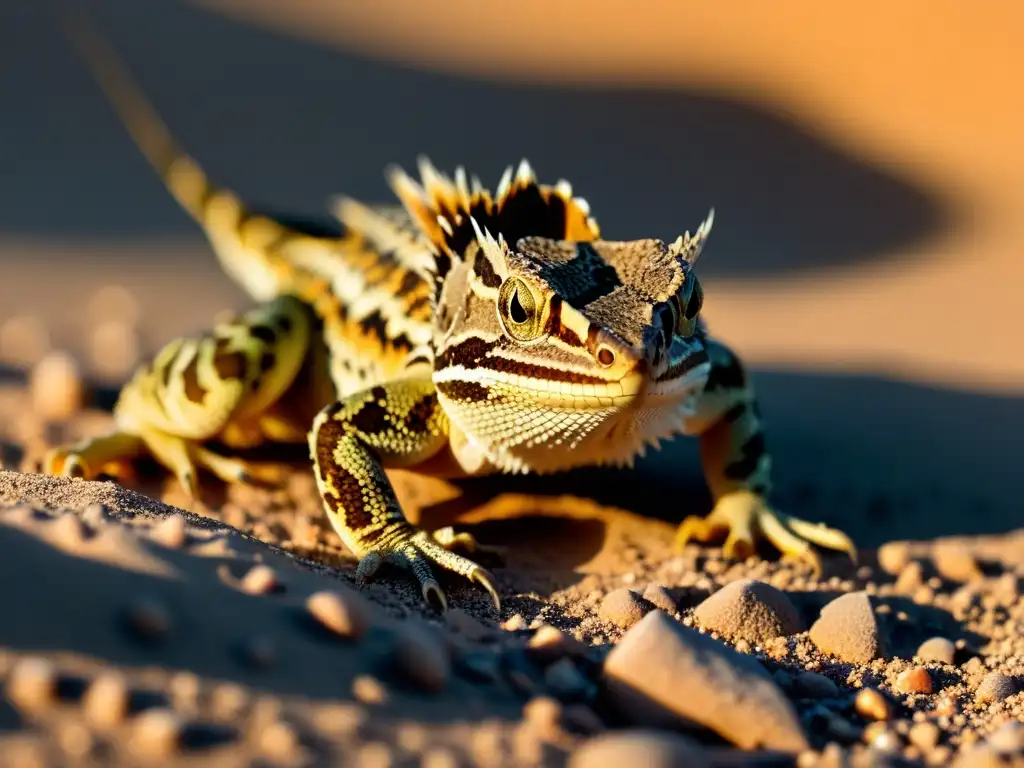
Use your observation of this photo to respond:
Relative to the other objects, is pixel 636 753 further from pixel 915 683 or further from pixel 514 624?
pixel 915 683

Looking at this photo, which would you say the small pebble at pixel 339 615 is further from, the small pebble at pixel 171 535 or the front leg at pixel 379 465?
Answer: the front leg at pixel 379 465

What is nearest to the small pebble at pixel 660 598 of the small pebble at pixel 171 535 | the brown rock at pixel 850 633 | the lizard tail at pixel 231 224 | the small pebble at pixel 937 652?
the brown rock at pixel 850 633

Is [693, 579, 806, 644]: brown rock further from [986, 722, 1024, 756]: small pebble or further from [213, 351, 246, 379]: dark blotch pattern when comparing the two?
[213, 351, 246, 379]: dark blotch pattern

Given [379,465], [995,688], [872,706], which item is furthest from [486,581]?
[995,688]

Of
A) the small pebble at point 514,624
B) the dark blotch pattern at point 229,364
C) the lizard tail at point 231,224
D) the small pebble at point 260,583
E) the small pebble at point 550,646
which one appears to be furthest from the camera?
the lizard tail at point 231,224

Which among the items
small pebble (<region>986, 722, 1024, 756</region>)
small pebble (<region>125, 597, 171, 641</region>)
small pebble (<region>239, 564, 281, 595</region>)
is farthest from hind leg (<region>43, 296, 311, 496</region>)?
small pebble (<region>986, 722, 1024, 756</region>)

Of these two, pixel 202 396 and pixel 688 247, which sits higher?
pixel 688 247

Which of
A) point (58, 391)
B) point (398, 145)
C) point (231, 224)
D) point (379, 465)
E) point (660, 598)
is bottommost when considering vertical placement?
point (58, 391)
